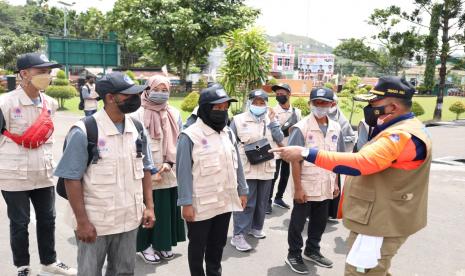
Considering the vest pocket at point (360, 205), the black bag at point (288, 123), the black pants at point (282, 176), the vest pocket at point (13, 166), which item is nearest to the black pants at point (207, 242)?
the vest pocket at point (360, 205)

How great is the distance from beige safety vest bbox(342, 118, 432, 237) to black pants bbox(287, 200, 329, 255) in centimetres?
139

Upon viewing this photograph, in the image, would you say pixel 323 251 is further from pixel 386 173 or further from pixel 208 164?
pixel 386 173

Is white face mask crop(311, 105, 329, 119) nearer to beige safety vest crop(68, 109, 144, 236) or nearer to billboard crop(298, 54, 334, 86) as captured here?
beige safety vest crop(68, 109, 144, 236)

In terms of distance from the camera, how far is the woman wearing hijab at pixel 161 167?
411cm

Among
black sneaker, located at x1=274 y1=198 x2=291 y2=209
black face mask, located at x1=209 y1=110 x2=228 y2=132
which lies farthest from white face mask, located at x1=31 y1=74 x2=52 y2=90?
black sneaker, located at x1=274 y1=198 x2=291 y2=209

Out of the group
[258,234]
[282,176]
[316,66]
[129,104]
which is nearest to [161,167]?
[129,104]

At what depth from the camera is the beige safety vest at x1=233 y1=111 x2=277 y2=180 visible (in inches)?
190

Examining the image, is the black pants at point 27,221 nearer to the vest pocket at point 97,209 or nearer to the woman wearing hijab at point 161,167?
the woman wearing hijab at point 161,167

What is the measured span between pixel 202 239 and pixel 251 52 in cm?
903

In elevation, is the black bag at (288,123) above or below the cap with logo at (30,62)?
below

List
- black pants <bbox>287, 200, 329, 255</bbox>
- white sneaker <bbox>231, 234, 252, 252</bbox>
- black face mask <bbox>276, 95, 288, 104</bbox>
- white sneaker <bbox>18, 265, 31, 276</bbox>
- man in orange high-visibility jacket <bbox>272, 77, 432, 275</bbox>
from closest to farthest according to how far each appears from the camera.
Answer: man in orange high-visibility jacket <bbox>272, 77, 432, 275</bbox> → white sneaker <bbox>18, 265, 31, 276</bbox> → black pants <bbox>287, 200, 329, 255</bbox> → white sneaker <bbox>231, 234, 252, 252</bbox> → black face mask <bbox>276, 95, 288, 104</bbox>

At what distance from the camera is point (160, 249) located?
4.29m

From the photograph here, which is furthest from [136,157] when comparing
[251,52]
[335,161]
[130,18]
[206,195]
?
[130,18]

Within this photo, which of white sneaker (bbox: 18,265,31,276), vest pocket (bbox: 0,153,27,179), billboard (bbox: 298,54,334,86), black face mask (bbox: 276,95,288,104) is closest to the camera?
vest pocket (bbox: 0,153,27,179)
